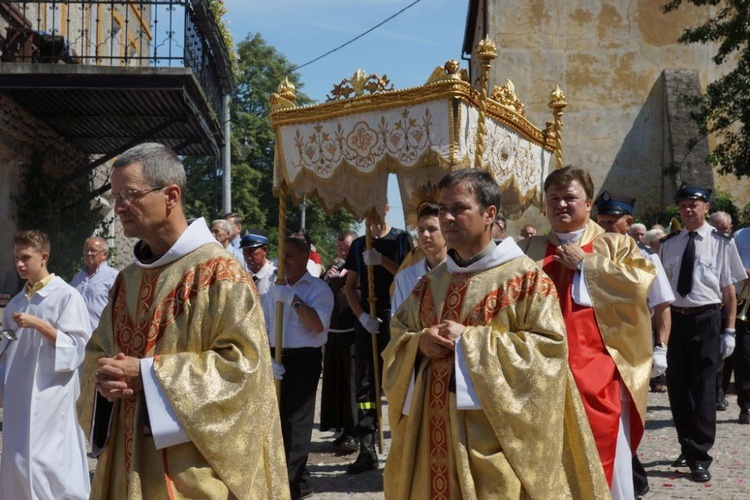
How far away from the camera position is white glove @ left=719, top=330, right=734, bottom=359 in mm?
8328

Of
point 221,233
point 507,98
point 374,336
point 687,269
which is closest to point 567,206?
point 507,98

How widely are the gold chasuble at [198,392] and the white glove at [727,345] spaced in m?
5.49

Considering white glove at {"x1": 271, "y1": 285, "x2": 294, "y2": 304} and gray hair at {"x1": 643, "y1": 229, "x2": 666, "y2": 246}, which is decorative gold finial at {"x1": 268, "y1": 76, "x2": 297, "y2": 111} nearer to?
white glove at {"x1": 271, "y1": 285, "x2": 294, "y2": 304}

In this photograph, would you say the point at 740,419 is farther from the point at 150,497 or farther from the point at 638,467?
the point at 150,497

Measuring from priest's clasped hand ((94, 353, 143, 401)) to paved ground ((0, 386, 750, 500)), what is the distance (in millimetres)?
3832

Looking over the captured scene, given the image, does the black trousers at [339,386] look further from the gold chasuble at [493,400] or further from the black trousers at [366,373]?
the gold chasuble at [493,400]

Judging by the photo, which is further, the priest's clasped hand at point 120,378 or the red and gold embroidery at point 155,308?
the red and gold embroidery at point 155,308

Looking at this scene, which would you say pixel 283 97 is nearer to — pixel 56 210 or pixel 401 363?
pixel 401 363

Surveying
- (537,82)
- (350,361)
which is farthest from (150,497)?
(537,82)

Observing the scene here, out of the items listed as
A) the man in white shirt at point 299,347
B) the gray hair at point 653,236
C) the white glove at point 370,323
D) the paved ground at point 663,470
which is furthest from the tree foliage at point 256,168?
the man in white shirt at point 299,347

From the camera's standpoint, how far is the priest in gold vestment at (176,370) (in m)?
3.51

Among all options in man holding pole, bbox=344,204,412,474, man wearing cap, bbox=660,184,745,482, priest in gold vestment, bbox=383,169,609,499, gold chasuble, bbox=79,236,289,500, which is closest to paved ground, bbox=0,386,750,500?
man wearing cap, bbox=660,184,745,482

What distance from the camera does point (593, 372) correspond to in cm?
528

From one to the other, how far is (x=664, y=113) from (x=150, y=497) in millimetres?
23524
